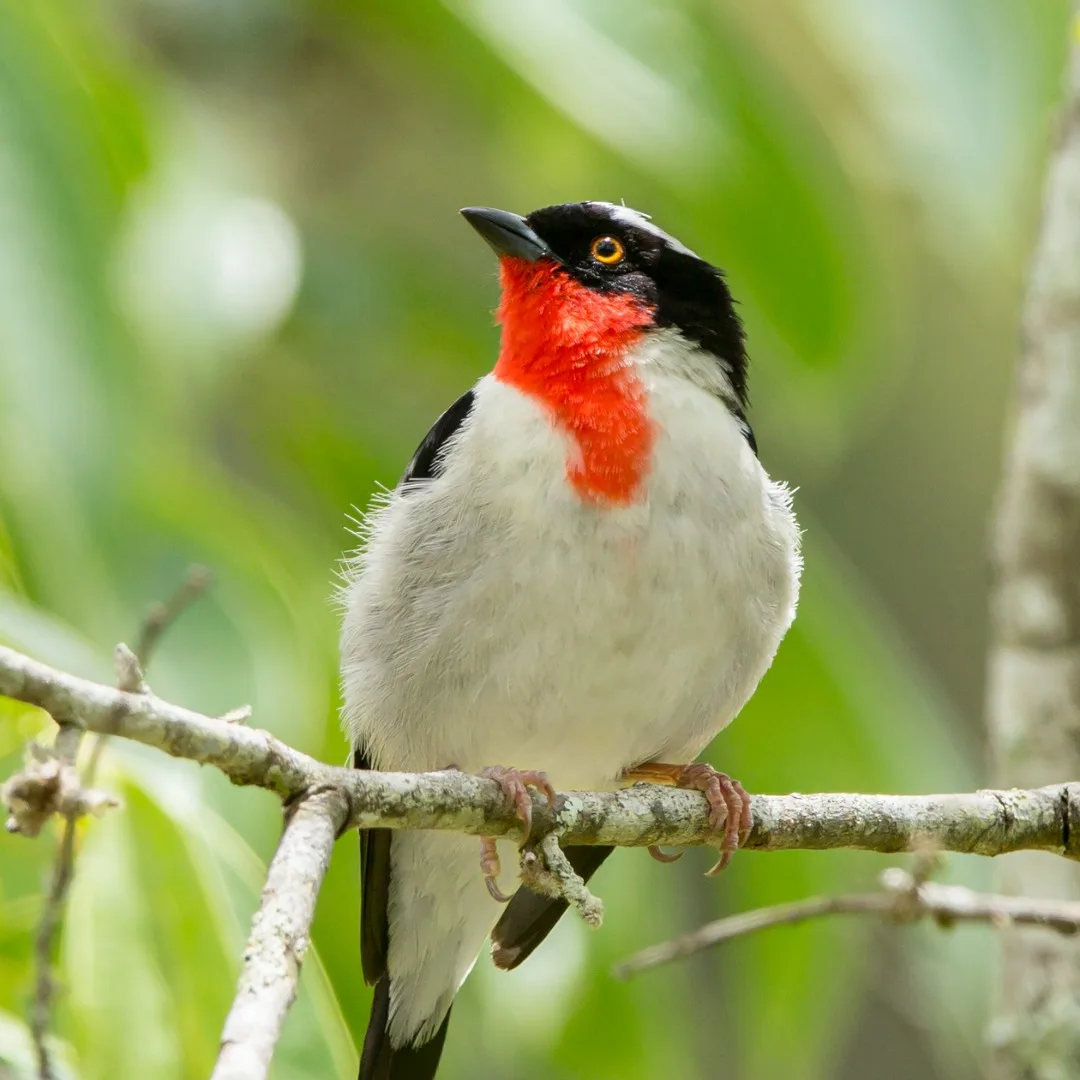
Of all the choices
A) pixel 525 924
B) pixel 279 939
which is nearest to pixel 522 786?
pixel 279 939

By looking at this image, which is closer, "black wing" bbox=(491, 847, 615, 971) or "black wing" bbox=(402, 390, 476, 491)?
"black wing" bbox=(402, 390, 476, 491)

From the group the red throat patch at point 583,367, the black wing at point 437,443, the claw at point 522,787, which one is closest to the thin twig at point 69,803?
the claw at point 522,787

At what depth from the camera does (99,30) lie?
419 cm

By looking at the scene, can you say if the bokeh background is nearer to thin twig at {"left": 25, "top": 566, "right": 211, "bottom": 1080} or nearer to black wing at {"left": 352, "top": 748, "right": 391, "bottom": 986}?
black wing at {"left": 352, "top": 748, "right": 391, "bottom": 986}

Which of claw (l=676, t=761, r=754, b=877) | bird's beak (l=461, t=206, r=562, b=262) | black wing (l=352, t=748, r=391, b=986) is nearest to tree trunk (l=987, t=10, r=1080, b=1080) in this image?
claw (l=676, t=761, r=754, b=877)

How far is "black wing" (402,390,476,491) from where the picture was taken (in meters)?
3.67

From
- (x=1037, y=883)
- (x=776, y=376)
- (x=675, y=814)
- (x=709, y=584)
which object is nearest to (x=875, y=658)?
(x=776, y=376)

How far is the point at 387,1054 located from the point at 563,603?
4.27 ft

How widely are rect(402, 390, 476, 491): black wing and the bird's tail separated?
4.02 ft

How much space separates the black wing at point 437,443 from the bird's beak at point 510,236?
36 cm

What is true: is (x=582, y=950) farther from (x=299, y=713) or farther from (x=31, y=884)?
(x=31, y=884)

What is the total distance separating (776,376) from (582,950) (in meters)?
2.11

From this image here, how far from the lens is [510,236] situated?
12.7ft

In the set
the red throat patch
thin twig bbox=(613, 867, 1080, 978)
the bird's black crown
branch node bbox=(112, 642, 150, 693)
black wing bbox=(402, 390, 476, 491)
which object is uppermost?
the bird's black crown
